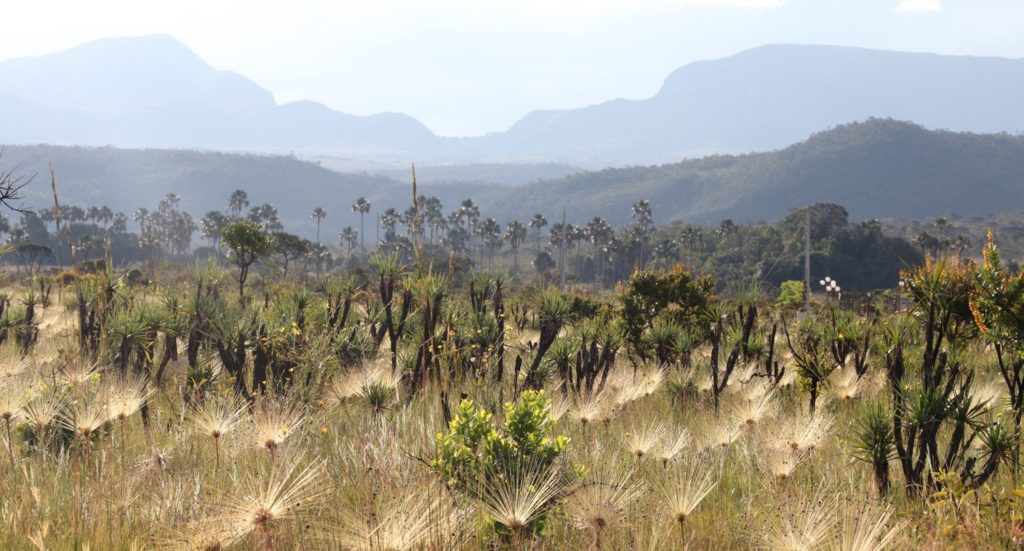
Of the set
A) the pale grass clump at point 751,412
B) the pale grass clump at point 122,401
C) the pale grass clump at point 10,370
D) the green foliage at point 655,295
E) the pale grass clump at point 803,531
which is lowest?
the green foliage at point 655,295

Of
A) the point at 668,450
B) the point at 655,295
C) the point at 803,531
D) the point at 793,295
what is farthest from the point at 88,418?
the point at 793,295

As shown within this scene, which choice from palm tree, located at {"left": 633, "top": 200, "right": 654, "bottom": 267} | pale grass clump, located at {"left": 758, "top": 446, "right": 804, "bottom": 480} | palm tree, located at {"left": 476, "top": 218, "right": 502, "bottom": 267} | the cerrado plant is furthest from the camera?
palm tree, located at {"left": 476, "top": 218, "right": 502, "bottom": 267}

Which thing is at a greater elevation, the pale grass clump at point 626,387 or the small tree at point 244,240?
the small tree at point 244,240

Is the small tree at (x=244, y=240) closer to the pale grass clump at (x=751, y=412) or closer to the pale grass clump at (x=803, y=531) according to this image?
the pale grass clump at (x=751, y=412)

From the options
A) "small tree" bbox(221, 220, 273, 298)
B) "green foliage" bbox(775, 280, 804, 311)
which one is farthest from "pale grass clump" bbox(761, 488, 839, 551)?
"green foliage" bbox(775, 280, 804, 311)

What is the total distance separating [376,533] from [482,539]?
2.85 ft

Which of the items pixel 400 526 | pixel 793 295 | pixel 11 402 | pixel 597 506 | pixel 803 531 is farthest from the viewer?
pixel 793 295

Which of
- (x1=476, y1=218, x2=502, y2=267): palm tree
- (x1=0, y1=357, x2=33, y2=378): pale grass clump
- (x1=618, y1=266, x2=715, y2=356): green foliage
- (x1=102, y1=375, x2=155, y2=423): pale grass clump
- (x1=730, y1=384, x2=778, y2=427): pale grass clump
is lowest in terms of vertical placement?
(x1=476, y1=218, x2=502, y2=267): palm tree

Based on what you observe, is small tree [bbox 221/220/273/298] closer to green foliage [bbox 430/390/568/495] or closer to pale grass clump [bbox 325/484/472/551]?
green foliage [bbox 430/390/568/495]

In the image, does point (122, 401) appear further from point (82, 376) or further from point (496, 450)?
point (496, 450)

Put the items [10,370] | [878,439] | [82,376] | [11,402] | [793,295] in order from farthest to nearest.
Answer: [793,295]
[10,370]
[82,376]
[11,402]
[878,439]

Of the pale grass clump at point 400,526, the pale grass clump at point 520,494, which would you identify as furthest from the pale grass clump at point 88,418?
the pale grass clump at point 520,494

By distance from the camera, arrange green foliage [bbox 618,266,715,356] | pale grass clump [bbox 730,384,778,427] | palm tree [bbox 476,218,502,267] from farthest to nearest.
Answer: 1. palm tree [bbox 476,218,502,267]
2. green foliage [bbox 618,266,715,356]
3. pale grass clump [bbox 730,384,778,427]

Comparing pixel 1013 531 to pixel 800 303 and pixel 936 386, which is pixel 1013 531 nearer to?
pixel 936 386
